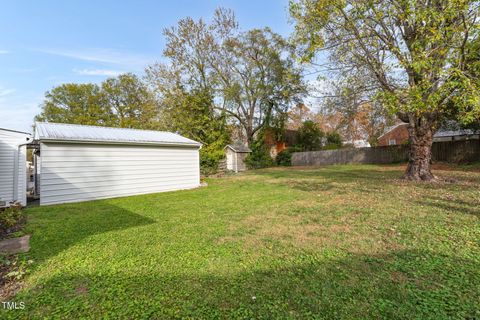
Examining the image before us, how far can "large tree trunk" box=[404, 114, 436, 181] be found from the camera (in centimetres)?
825

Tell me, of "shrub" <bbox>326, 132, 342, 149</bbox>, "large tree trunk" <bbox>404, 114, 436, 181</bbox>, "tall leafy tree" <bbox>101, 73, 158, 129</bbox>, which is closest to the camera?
"large tree trunk" <bbox>404, 114, 436, 181</bbox>

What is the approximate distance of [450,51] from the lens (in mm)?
6344

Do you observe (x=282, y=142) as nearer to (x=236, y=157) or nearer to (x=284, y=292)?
(x=236, y=157)

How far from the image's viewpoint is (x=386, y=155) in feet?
62.1

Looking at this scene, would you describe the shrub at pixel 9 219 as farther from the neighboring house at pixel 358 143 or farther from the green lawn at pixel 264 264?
the neighboring house at pixel 358 143

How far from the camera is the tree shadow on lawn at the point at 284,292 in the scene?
1963mm

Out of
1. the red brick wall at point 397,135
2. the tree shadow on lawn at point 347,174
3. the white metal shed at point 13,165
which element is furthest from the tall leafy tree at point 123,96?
the red brick wall at point 397,135

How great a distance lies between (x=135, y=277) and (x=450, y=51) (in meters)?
9.05

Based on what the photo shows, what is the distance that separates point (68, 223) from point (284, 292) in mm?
4838

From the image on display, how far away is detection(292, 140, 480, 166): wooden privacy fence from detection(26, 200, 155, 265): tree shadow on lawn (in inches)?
769

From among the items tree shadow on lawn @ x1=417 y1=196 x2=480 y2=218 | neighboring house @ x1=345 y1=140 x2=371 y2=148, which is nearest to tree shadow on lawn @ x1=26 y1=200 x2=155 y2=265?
tree shadow on lawn @ x1=417 y1=196 x2=480 y2=218

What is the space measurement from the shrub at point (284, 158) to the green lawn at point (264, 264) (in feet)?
64.5

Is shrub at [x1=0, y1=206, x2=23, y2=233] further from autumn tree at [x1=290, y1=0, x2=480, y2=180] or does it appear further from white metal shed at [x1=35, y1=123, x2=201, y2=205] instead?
autumn tree at [x1=290, y1=0, x2=480, y2=180]

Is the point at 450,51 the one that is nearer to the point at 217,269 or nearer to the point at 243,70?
the point at 217,269
